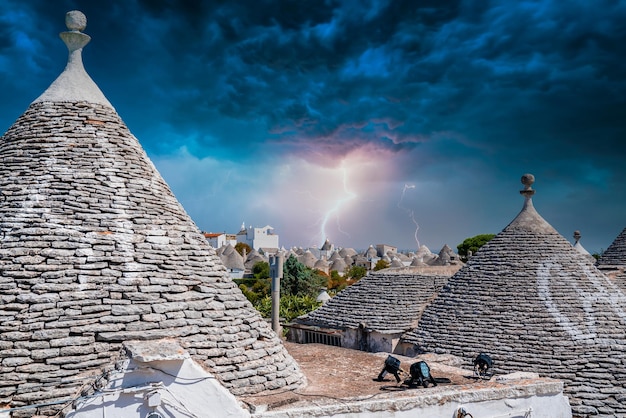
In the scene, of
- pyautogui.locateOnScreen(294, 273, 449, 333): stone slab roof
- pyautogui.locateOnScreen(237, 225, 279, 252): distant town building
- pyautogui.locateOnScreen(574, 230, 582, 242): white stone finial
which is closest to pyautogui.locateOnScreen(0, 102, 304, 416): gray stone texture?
pyautogui.locateOnScreen(294, 273, 449, 333): stone slab roof

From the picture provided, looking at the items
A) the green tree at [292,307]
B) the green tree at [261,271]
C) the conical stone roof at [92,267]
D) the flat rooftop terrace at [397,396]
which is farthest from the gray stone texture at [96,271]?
the green tree at [261,271]

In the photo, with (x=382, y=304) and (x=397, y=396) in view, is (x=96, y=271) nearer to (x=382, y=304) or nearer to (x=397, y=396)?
(x=397, y=396)

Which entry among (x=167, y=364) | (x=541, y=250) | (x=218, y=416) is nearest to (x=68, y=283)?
(x=167, y=364)

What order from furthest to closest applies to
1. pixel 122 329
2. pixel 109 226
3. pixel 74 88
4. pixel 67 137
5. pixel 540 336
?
1. pixel 540 336
2. pixel 74 88
3. pixel 67 137
4. pixel 109 226
5. pixel 122 329

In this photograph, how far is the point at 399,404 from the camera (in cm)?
891

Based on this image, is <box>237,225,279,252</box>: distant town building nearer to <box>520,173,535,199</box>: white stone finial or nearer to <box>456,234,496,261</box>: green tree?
<box>456,234,496,261</box>: green tree

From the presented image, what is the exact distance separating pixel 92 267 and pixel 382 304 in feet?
40.8

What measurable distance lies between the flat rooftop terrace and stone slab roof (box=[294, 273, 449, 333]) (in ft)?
17.7

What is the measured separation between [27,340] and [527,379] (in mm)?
8548

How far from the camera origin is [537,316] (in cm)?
1539

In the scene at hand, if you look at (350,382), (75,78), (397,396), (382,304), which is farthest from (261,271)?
(397,396)

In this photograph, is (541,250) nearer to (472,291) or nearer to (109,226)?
(472,291)

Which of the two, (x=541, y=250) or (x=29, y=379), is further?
(x=541, y=250)

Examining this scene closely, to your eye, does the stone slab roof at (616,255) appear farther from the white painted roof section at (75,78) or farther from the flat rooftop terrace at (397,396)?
the white painted roof section at (75,78)
